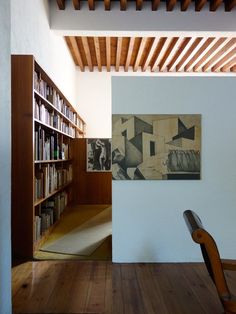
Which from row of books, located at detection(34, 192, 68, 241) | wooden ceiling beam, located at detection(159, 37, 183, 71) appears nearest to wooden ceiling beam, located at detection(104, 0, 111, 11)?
wooden ceiling beam, located at detection(159, 37, 183, 71)

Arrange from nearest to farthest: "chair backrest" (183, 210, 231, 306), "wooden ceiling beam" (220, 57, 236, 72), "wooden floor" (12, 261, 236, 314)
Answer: "chair backrest" (183, 210, 231, 306) → "wooden floor" (12, 261, 236, 314) → "wooden ceiling beam" (220, 57, 236, 72)

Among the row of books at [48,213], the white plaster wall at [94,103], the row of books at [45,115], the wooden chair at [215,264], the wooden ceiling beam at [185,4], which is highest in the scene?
the wooden ceiling beam at [185,4]

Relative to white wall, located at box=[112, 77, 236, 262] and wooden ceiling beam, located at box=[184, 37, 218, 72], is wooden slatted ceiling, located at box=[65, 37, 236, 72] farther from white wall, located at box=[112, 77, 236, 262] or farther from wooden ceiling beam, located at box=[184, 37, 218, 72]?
white wall, located at box=[112, 77, 236, 262]

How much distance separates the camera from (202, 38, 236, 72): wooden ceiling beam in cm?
729

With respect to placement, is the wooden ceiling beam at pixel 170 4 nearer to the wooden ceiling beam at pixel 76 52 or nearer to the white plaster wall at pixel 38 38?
the white plaster wall at pixel 38 38

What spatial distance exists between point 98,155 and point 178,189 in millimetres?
3715

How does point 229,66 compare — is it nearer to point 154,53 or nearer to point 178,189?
point 154,53

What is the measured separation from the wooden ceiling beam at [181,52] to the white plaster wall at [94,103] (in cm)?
214

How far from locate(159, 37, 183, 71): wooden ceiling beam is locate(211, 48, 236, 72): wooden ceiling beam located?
1.60m

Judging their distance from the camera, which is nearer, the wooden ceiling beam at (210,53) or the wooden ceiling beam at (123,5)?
the wooden ceiling beam at (123,5)

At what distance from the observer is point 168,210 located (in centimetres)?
314

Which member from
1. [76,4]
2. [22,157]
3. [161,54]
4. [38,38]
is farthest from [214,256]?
[161,54]

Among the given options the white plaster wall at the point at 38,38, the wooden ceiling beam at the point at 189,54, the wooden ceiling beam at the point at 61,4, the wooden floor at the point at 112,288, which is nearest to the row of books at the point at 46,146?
the white plaster wall at the point at 38,38

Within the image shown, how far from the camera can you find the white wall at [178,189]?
3.12 m
